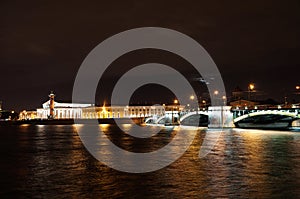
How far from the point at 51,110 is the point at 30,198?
158878 mm

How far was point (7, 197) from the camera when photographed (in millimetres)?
12008

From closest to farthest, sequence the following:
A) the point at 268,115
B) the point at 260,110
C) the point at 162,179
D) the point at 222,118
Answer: the point at 162,179, the point at 260,110, the point at 222,118, the point at 268,115

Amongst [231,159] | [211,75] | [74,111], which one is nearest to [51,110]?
[74,111]

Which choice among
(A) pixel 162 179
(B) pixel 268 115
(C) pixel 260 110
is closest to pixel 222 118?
(C) pixel 260 110

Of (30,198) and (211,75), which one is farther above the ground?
(211,75)

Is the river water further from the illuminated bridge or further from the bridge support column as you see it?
the bridge support column

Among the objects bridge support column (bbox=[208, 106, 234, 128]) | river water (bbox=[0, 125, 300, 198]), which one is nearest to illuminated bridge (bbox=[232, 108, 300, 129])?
bridge support column (bbox=[208, 106, 234, 128])

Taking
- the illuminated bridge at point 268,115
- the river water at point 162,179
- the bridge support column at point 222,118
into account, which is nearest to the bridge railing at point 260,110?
the illuminated bridge at point 268,115

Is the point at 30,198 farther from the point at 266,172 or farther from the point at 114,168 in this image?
the point at 266,172

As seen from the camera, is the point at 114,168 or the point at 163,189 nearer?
the point at 163,189

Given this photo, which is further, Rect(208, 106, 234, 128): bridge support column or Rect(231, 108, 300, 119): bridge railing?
Rect(208, 106, 234, 128): bridge support column

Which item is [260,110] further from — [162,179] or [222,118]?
[162,179]

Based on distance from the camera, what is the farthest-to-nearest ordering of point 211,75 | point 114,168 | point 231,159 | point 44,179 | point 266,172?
1. point 211,75
2. point 231,159
3. point 114,168
4. point 266,172
5. point 44,179

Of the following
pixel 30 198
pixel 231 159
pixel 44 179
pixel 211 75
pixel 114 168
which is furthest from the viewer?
pixel 211 75
